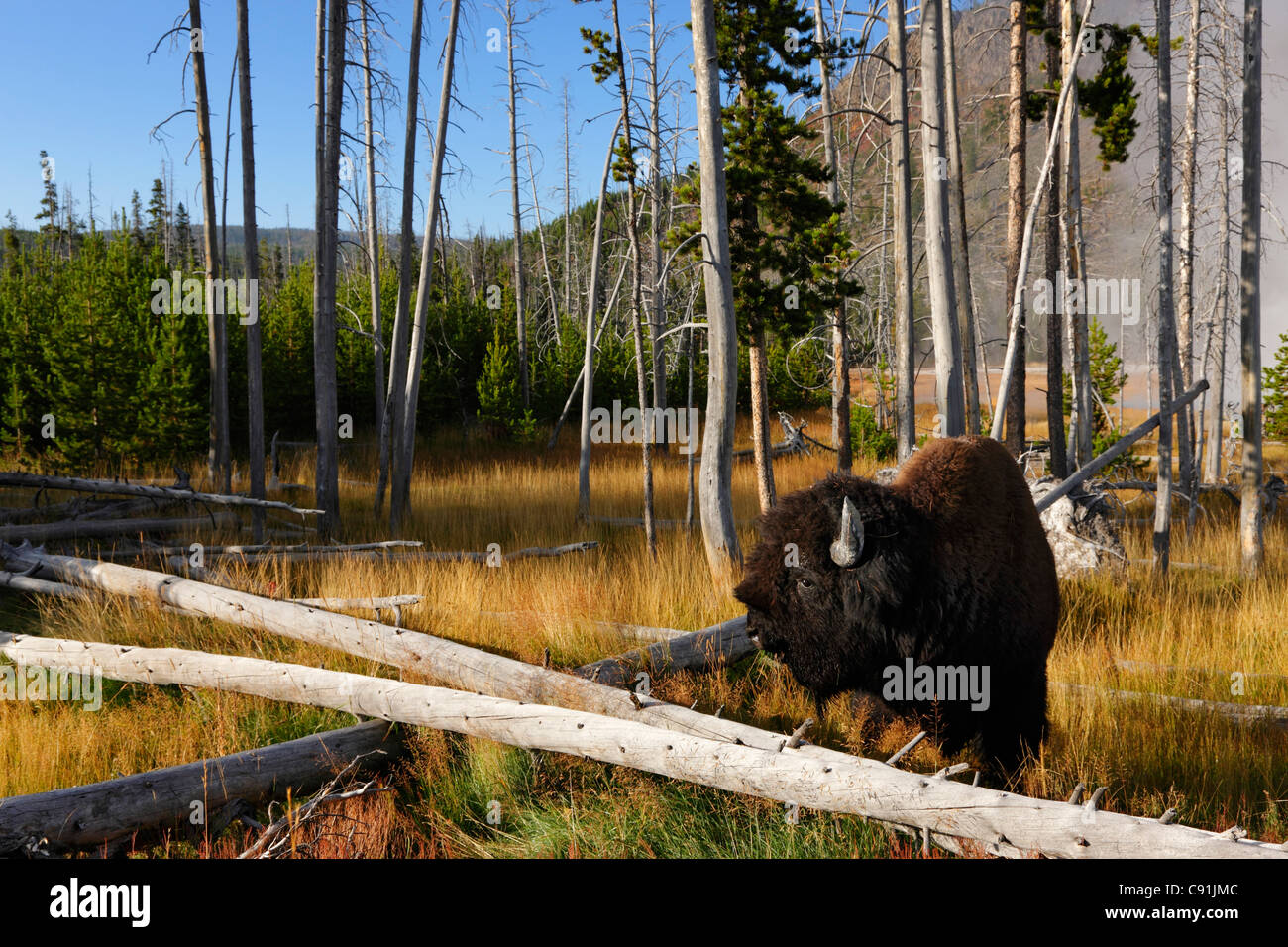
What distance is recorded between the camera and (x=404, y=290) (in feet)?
41.1

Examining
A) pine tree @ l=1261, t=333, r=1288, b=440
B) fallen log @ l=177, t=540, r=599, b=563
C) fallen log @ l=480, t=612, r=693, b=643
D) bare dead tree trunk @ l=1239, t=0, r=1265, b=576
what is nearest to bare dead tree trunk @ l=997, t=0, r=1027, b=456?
bare dead tree trunk @ l=1239, t=0, r=1265, b=576

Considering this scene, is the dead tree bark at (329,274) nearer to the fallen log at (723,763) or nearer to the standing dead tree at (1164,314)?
the fallen log at (723,763)

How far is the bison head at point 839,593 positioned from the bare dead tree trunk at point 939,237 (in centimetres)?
297

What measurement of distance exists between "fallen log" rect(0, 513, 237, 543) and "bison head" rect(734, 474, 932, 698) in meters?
8.83

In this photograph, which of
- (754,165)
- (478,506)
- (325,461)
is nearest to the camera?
(325,461)

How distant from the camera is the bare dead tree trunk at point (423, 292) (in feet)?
37.1

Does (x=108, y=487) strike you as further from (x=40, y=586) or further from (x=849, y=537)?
(x=849, y=537)

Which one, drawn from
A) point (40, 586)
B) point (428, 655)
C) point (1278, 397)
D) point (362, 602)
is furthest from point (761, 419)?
point (1278, 397)

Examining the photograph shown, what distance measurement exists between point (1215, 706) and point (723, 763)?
12.0 feet

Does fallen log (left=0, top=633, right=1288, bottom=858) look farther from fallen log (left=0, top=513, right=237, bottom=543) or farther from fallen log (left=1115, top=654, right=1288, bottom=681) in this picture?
fallen log (left=0, top=513, right=237, bottom=543)

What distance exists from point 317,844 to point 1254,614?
7708 millimetres

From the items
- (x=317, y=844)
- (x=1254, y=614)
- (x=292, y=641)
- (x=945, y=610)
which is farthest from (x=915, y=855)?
(x=1254, y=614)
